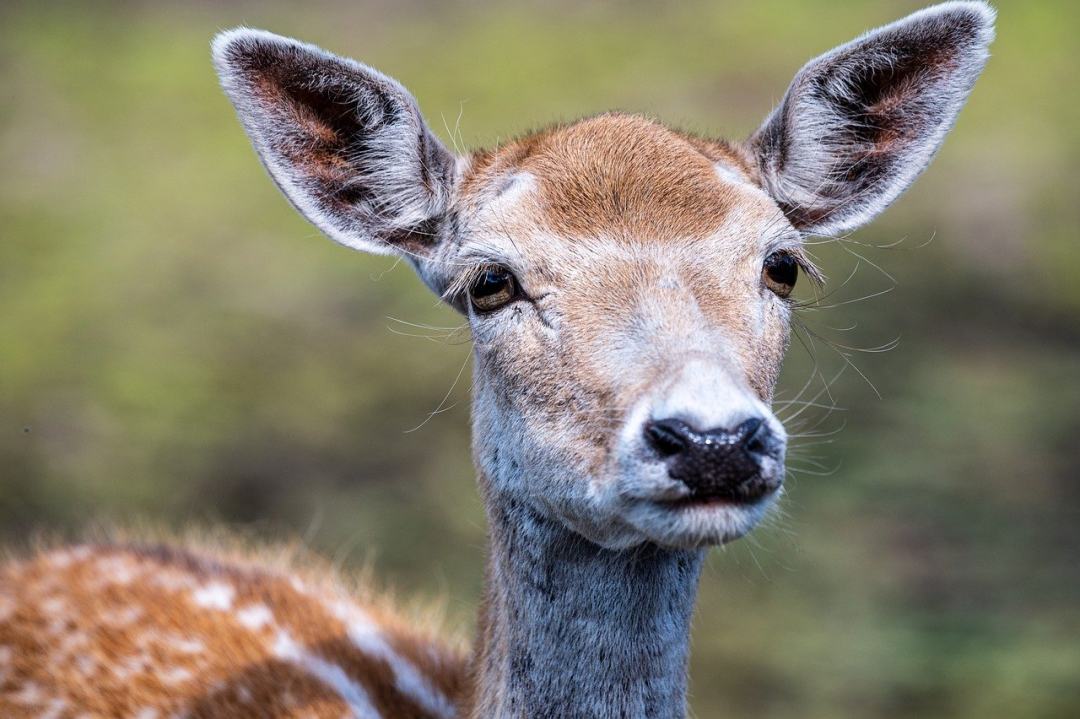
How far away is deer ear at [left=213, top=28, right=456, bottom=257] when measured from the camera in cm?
408

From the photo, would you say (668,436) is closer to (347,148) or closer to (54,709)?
(347,148)

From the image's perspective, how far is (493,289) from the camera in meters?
3.91

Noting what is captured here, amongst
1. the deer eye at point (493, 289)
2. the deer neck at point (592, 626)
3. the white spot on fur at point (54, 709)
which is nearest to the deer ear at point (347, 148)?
the deer eye at point (493, 289)

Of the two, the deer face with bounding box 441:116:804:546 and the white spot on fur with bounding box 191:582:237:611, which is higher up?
the deer face with bounding box 441:116:804:546

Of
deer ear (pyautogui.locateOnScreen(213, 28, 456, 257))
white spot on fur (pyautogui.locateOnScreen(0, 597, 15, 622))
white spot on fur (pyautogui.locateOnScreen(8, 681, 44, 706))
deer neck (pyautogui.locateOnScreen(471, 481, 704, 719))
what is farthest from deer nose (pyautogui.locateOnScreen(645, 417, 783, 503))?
white spot on fur (pyautogui.locateOnScreen(0, 597, 15, 622))

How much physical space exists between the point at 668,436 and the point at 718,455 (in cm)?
13

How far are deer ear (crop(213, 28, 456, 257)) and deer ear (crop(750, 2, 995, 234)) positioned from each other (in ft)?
3.62

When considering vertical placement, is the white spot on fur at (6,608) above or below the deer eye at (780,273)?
below

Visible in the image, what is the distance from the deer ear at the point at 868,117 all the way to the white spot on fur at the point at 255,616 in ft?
7.66

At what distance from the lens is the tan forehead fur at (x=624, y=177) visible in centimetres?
385

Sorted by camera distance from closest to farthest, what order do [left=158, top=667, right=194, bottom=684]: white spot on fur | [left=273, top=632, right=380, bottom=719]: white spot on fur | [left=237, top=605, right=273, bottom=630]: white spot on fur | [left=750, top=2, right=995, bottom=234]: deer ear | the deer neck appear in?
the deer neck
[left=750, top=2, right=995, bottom=234]: deer ear
[left=273, top=632, right=380, bottom=719]: white spot on fur
[left=158, top=667, right=194, bottom=684]: white spot on fur
[left=237, top=605, right=273, bottom=630]: white spot on fur

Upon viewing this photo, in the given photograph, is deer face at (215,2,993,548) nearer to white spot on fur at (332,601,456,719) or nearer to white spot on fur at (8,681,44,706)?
white spot on fur at (332,601,456,719)

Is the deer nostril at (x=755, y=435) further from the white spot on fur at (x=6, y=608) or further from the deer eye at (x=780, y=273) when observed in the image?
the white spot on fur at (x=6, y=608)

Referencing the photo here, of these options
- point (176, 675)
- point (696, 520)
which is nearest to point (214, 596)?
point (176, 675)
